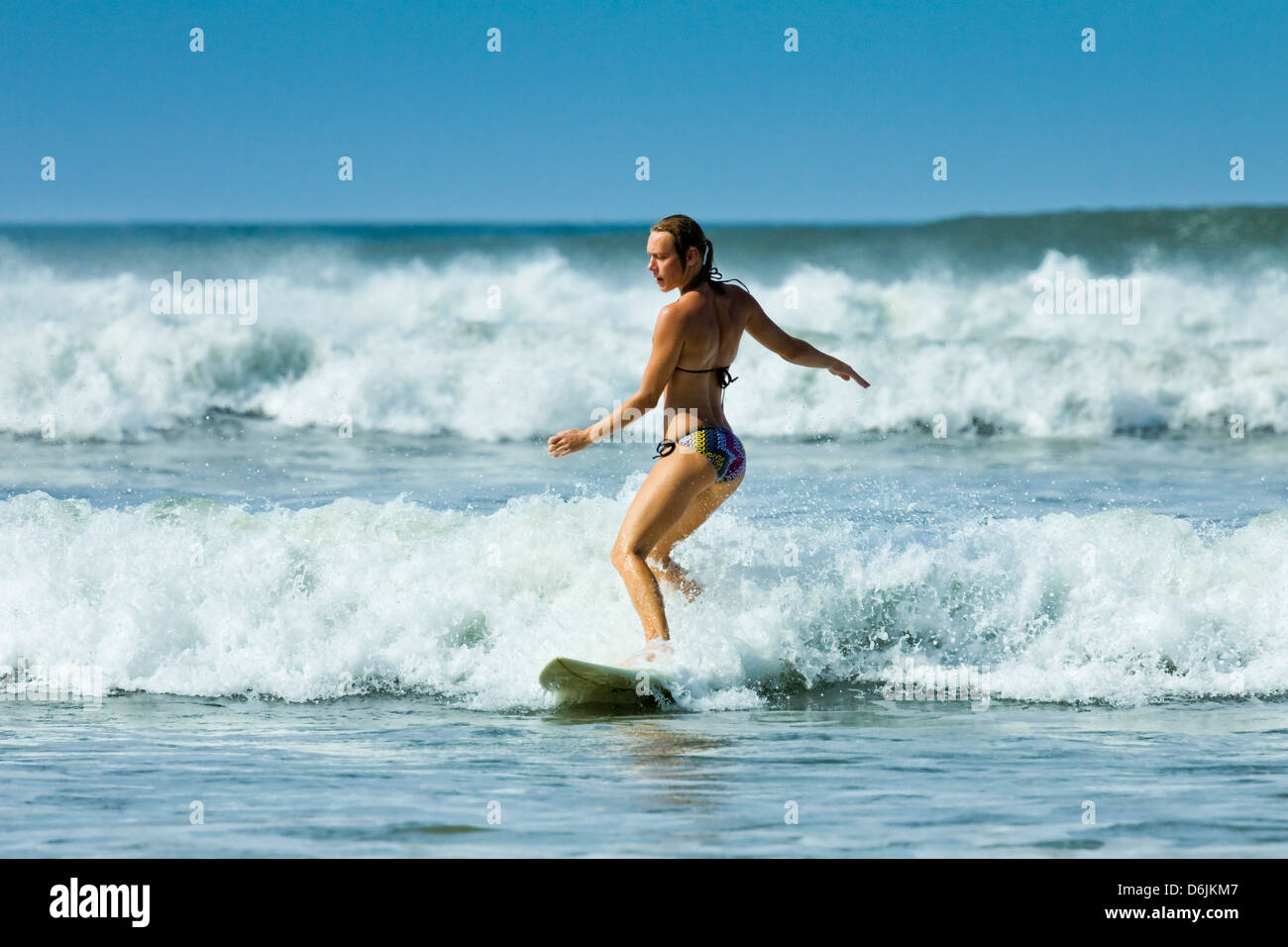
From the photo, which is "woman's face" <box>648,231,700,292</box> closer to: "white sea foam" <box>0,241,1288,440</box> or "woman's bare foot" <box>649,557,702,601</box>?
"woman's bare foot" <box>649,557,702,601</box>

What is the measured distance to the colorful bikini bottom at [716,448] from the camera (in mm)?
6039

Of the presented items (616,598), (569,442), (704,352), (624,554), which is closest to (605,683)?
(624,554)

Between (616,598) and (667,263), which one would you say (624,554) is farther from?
(616,598)

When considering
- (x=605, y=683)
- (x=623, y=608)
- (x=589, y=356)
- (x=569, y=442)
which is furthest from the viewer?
(x=589, y=356)

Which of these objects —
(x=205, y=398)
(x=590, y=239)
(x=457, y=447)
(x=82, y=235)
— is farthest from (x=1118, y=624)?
(x=82, y=235)

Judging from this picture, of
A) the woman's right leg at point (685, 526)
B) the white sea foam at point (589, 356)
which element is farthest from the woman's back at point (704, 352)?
the white sea foam at point (589, 356)

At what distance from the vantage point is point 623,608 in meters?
7.28

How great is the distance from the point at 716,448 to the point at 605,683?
3.69 feet

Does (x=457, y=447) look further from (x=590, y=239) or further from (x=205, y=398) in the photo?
(x=590, y=239)

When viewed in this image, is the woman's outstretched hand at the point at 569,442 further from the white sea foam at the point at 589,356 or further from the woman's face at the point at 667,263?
the white sea foam at the point at 589,356

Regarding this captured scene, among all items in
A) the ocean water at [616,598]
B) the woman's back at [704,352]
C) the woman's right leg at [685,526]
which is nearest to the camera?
the ocean water at [616,598]

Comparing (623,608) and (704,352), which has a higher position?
(704,352)

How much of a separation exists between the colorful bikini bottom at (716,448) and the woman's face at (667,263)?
65 cm
